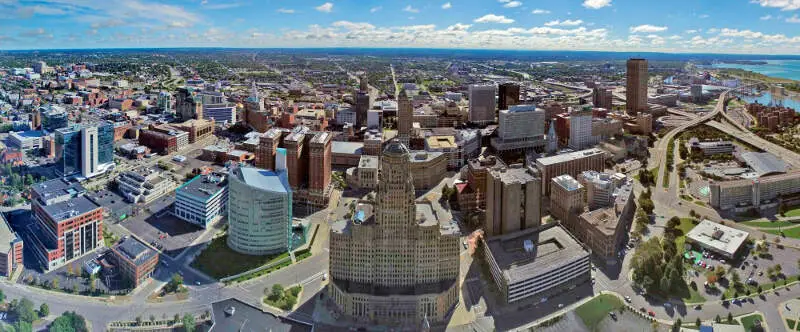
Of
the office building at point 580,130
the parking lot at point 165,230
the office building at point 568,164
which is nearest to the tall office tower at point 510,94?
the office building at point 580,130

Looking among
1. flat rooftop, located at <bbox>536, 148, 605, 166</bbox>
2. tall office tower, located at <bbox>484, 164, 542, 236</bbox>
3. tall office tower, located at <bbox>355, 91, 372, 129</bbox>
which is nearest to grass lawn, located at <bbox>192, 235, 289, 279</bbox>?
tall office tower, located at <bbox>484, 164, 542, 236</bbox>

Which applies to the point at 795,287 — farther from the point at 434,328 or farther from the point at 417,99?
the point at 417,99

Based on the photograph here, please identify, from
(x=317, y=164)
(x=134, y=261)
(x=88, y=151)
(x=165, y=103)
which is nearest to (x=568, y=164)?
(x=317, y=164)

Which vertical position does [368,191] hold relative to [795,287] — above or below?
above

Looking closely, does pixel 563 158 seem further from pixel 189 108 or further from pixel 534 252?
pixel 189 108

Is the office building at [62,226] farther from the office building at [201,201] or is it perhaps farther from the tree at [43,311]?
the tree at [43,311]

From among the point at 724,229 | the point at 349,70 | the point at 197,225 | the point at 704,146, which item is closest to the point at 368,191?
the point at 197,225
